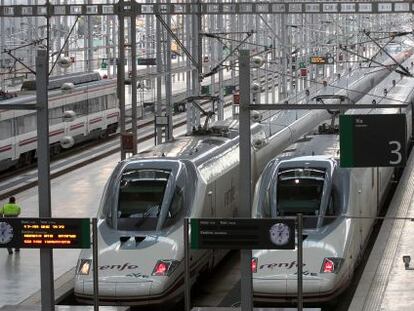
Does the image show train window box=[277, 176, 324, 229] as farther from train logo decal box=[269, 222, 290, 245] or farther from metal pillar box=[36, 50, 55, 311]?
metal pillar box=[36, 50, 55, 311]

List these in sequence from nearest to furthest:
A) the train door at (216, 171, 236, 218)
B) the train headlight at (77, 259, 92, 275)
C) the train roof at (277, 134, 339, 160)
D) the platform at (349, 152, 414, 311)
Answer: the platform at (349, 152, 414, 311)
the train headlight at (77, 259, 92, 275)
the train roof at (277, 134, 339, 160)
the train door at (216, 171, 236, 218)

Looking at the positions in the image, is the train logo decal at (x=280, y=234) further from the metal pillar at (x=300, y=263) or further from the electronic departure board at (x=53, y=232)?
the electronic departure board at (x=53, y=232)

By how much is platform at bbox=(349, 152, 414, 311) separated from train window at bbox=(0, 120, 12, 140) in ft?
47.0

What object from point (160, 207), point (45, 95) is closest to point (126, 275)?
point (160, 207)

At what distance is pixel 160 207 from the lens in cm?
1983

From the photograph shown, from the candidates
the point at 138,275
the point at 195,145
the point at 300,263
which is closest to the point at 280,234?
the point at 300,263

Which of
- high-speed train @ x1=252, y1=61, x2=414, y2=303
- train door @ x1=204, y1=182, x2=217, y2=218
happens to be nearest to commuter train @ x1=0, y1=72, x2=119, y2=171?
train door @ x1=204, y1=182, x2=217, y2=218

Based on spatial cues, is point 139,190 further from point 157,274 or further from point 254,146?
point 254,146

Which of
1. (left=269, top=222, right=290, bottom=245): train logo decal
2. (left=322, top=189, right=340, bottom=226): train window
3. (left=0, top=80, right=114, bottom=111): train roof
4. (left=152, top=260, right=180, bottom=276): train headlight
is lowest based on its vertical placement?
(left=152, top=260, right=180, bottom=276): train headlight

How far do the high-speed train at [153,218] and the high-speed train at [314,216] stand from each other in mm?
1336

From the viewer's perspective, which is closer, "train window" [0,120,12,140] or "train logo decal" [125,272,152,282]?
"train logo decal" [125,272,152,282]

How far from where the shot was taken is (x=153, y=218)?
1975 cm

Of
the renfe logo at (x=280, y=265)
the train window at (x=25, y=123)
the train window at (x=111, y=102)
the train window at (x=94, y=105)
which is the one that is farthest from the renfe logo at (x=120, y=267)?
the train window at (x=111, y=102)

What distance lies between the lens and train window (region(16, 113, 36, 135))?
37.2 m
